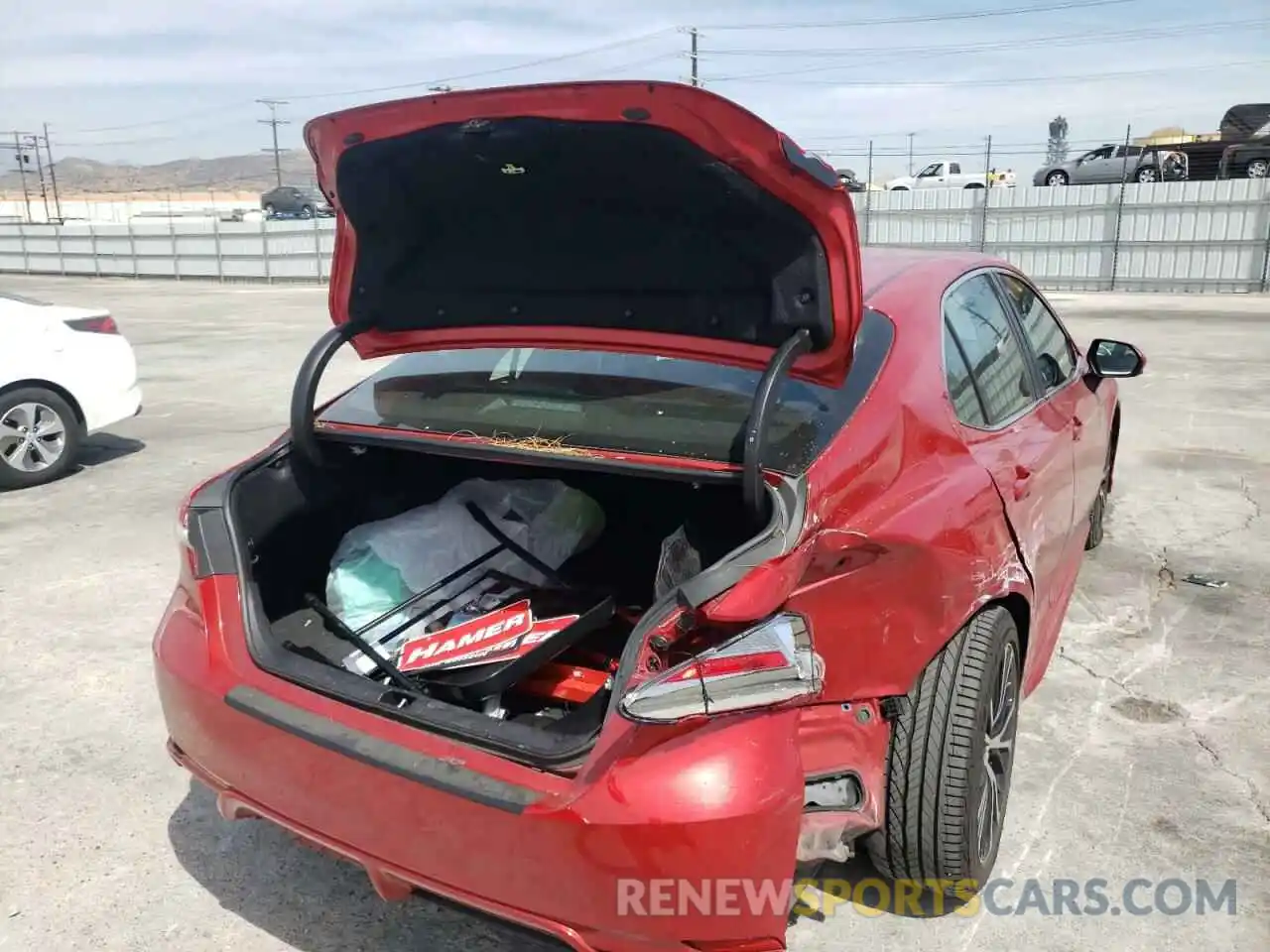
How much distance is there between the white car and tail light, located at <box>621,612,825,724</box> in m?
6.37

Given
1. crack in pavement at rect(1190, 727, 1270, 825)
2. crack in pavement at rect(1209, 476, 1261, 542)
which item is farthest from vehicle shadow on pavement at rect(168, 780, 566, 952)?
crack in pavement at rect(1209, 476, 1261, 542)

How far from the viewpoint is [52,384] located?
6.88 meters

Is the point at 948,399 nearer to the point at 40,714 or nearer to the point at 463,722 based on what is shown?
the point at 463,722

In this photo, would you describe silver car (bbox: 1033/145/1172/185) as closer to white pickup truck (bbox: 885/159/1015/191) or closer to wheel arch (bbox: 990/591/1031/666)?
white pickup truck (bbox: 885/159/1015/191)

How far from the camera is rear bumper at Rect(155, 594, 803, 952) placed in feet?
5.89

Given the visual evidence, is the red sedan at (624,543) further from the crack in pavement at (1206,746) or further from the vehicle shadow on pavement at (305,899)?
the crack in pavement at (1206,746)

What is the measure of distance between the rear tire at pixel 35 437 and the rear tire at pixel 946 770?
6.43 metres

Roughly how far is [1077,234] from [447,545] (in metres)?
23.0

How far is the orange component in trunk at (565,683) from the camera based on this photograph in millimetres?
2629

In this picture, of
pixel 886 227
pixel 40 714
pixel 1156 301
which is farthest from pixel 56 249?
pixel 40 714

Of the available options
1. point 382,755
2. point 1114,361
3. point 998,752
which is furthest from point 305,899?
point 1114,361

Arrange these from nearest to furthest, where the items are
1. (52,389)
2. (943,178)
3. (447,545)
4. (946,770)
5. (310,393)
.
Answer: (946,770) → (310,393) → (447,545) → (52,389) → (943,178)

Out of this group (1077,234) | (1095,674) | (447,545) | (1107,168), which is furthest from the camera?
(1107,168)

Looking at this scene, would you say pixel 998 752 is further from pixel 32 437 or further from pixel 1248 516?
pixel 32 437
